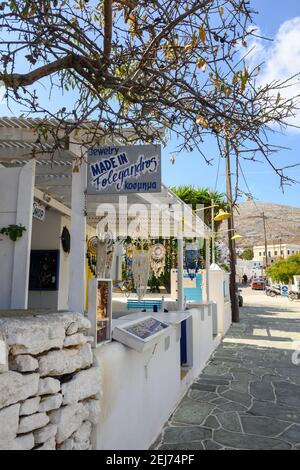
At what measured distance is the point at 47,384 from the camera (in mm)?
2318

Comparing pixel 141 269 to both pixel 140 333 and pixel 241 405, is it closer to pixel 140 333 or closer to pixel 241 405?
pixel 241 405

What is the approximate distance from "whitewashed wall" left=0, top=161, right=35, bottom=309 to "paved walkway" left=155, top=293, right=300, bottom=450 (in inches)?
91.8

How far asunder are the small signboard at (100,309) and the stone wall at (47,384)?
204 millimetres

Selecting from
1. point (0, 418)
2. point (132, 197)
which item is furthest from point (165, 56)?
point (0, 418)

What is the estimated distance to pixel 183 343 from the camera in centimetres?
667

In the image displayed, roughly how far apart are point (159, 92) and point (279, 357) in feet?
24.3

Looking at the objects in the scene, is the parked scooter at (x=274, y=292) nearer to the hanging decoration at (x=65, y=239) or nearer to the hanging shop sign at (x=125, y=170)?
the hanging decoration at (x=65, y=239)

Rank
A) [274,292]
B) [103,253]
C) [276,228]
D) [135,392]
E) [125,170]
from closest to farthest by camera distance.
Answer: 1. [125,170]
2. [135,392]
3. [103,253]
4. [274,292]
5. [276,228]

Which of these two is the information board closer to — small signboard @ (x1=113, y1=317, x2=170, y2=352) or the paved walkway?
small signboard @ (x1=113, y1=317, x2=170, y2=352)

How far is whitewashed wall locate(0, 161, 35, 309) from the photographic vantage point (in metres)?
3.97

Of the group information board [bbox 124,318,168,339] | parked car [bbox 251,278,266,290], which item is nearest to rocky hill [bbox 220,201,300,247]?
parked car [bbox 251,278,266,290]

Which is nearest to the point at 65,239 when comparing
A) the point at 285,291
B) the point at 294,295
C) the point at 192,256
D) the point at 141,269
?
the point at 141,269

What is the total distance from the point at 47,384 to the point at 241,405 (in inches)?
168

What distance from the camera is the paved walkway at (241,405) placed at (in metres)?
4.41
